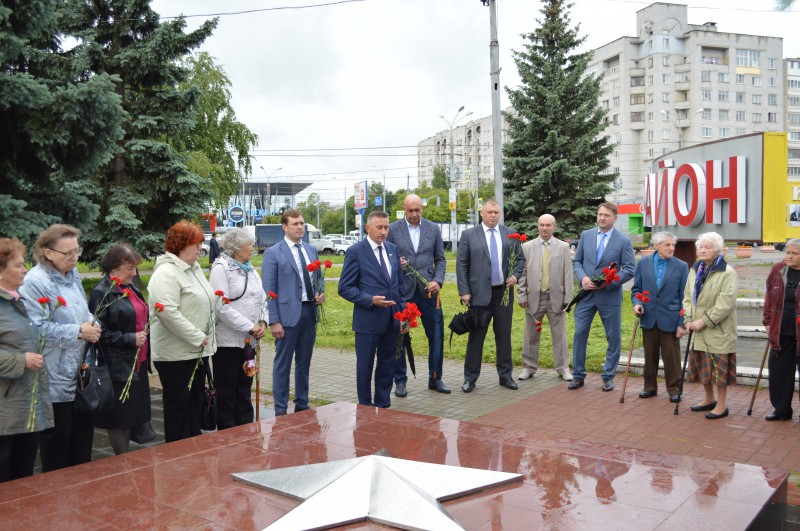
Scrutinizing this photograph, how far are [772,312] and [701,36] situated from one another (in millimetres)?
71981

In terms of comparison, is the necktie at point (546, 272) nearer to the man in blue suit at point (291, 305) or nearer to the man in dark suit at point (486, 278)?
the man in dark suit at point (486, 278)

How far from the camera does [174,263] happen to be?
5074 mm

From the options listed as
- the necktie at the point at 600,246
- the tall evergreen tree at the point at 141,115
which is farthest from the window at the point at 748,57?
the necktie at the point at 600,246

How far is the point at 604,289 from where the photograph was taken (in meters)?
7.56

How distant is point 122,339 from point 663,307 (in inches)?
207

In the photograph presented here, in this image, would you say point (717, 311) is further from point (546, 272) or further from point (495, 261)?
point (495, 261)

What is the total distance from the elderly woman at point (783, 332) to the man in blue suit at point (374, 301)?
348 centimetres

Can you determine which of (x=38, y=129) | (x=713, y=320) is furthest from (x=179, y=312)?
(x=38, y=129)

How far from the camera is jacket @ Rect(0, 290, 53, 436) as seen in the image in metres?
3.81

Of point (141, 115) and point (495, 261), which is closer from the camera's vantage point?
point (495, 261)

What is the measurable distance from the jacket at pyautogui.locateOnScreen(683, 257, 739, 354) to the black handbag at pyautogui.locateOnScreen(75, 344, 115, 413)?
17.0 feet

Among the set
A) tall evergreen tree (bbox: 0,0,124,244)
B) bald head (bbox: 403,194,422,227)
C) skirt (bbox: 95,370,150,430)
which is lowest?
skirt (bbox: 95,370,150,430)

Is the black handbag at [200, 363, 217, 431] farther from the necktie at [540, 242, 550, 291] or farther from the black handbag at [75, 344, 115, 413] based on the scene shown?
the necktie at [540, 242, 550, 291]

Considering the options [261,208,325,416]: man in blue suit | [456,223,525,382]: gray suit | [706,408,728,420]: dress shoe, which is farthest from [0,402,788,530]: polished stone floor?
[456,223,525,382]: gray suit
